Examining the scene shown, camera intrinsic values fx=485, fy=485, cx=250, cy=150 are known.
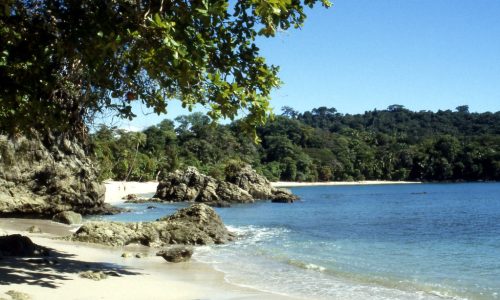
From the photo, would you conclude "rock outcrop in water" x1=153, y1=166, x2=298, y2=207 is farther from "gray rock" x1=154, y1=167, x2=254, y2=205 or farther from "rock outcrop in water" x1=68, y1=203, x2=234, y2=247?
"rock outcrop in water" x1=68, y1=203, x2=234, y2=247

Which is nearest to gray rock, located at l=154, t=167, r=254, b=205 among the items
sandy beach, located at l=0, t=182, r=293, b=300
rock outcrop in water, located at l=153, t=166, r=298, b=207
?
rock outcrop in water, located at l=153, t=166, r=298, b=207

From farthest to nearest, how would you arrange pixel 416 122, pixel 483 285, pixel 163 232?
pixel 416 122 → pixel 163 232 → pixel 483 285

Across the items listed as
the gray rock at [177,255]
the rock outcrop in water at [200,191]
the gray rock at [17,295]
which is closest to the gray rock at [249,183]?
the rock outcrop in water at [200,191]

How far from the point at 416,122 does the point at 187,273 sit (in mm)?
189879

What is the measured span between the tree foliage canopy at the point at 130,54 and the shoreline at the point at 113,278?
283 centimetres

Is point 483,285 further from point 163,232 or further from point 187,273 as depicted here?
point 163,232

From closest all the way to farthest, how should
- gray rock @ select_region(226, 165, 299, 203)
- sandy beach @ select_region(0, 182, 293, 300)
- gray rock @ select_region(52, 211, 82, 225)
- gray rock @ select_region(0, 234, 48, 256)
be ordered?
sandy beach @ select_region(0, 182, 293, 300) < gray rock @ select_region(0, 234, 48, 256) < gray rock @ select_region(52, 211, 82, 225) < gray rock @ select_region(226, 165, 299, 203)

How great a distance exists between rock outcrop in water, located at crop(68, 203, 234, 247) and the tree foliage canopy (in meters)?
6.85

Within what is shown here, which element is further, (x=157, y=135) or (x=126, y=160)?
(x=157, y=135)

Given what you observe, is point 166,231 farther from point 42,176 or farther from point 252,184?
point 252,184

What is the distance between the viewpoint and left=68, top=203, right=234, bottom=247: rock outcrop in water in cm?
1565

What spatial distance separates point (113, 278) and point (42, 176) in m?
19.0

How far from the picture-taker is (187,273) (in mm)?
11500

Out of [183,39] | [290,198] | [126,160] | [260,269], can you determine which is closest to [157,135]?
[126,160]
